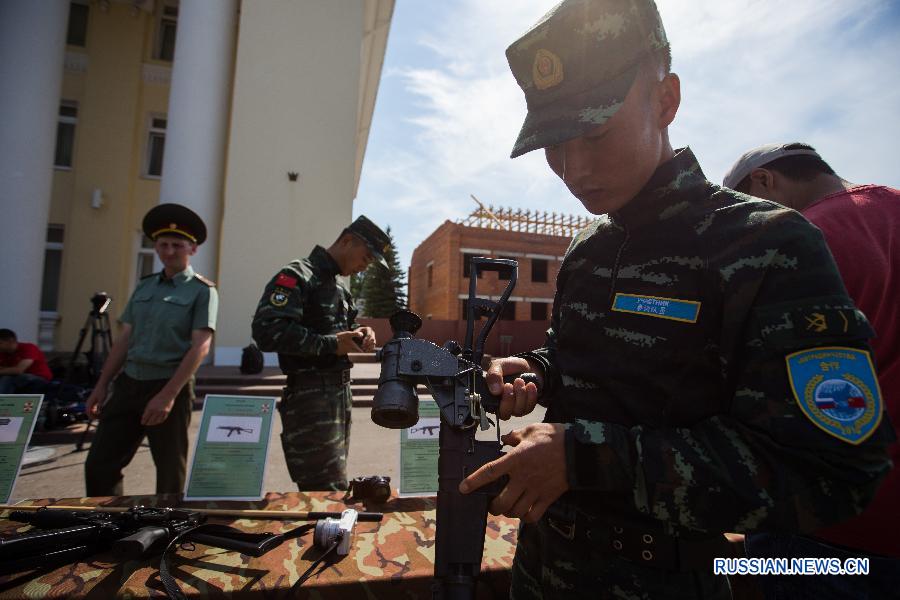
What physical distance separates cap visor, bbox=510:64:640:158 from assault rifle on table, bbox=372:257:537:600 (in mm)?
361

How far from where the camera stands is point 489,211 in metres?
29.0

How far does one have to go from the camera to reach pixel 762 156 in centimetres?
170

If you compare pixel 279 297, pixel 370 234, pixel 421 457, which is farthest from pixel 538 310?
pixel 421 457

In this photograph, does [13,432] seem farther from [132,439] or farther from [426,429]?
[426,429]

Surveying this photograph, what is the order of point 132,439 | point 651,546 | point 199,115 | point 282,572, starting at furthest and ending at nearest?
point 199,115 < point 132,439 < point 282,572 < point 651,546

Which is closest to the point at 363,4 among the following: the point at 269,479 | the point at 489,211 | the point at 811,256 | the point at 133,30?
the point at 133,30

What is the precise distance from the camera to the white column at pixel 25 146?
25.6ft

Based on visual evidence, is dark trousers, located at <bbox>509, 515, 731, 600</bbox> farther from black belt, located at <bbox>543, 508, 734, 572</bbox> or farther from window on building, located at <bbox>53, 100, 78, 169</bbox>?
window on building, located at <bbox>53, 100, 78, 169</bbox>

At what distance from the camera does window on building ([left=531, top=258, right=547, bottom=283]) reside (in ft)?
87.4

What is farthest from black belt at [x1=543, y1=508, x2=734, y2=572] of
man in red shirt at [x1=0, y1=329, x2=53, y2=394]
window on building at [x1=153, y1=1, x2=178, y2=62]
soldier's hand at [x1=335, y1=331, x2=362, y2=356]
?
window on building at [x1=153, y1=1, x2=178, y2=62]

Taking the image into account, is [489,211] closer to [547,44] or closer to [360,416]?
[360,416]

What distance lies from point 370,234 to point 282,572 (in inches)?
81.8

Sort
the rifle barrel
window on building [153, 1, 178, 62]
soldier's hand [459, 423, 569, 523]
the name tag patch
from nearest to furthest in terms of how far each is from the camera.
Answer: soldier's hand [459, 423, 569, 523] < the name tag patch < the rifle barrel < window on building [153, 1, 178, 62]

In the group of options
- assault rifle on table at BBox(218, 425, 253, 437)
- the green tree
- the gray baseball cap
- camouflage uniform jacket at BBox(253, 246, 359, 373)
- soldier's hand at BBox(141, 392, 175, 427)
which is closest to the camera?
the gray baseball cap
